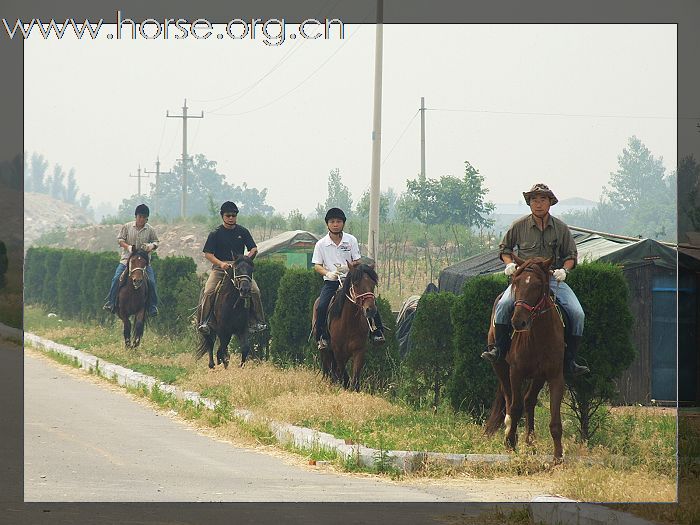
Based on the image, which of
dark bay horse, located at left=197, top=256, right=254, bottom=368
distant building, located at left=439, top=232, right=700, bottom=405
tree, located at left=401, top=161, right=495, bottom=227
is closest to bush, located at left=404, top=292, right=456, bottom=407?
distant building, located at left=439, top=232, right=700, bottom=405

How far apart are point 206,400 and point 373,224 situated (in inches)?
406

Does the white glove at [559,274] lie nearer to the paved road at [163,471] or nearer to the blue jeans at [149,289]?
the paved road at [163,471]

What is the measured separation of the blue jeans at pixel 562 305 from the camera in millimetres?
12094

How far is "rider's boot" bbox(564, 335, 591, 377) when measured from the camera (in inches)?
480

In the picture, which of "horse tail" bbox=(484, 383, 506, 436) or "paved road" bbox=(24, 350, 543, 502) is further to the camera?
"horse tail" bbox=(484, 383, 506, 436)

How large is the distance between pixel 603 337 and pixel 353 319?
4.02 meters

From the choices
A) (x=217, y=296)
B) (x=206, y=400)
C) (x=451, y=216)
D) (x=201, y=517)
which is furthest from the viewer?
(x=451, y=216)

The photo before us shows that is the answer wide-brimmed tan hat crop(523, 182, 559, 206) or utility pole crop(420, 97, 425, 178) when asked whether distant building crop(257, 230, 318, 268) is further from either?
wide-brimmed tan hat crop(523, 182, 559, 206)

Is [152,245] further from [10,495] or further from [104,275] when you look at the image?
[10,495]

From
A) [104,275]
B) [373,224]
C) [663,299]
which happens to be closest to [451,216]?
[104,275]

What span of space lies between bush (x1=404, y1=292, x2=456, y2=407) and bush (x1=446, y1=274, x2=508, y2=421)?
1.41 meters

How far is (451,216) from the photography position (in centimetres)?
5766

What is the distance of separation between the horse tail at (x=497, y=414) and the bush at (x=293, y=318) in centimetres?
592

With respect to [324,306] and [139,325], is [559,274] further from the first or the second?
[139,325]
